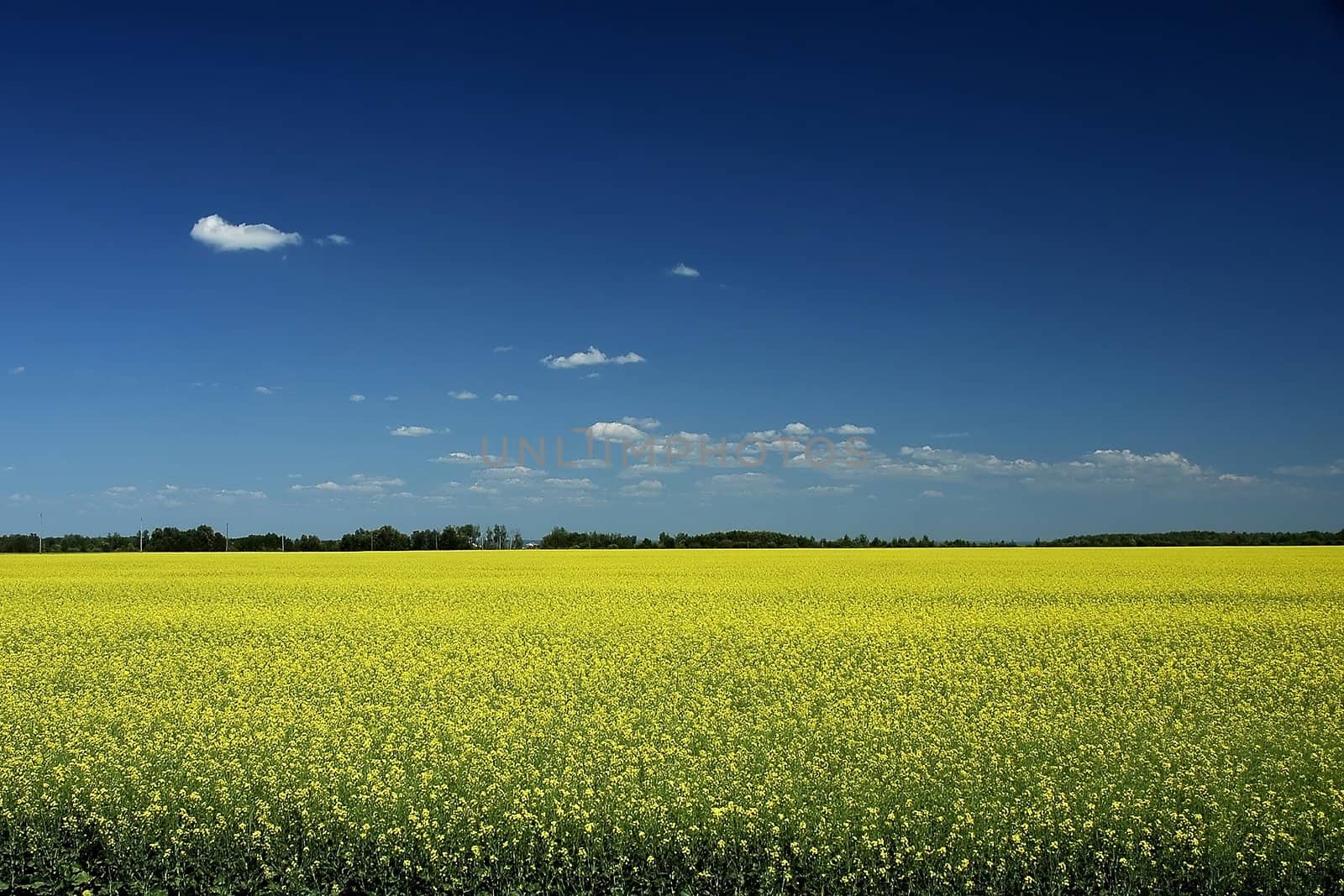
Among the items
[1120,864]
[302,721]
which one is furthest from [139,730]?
[1120,864]

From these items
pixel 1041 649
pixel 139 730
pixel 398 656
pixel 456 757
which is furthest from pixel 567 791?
pixel 1041 649

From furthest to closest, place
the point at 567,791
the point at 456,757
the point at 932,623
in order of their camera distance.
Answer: the point at 932,623 → the point at 456,757 → the point at 567,791

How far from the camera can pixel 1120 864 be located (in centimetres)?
685

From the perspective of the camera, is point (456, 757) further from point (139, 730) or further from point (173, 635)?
point (173, 635)

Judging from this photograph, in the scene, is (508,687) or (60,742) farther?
(508,687)

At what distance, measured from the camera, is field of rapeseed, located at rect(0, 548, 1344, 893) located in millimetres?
6977

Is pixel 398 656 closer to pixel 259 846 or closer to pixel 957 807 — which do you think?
pixel 259 846

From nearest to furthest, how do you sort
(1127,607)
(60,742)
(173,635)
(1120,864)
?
1. (1120,864)
2. (60,742)
3. (173,635)
4. (1127,607)

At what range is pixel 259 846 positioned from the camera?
24.0ft

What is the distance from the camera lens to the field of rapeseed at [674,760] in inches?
275

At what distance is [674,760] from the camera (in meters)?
8.72

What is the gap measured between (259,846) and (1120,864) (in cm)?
642

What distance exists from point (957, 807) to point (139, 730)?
8234mm

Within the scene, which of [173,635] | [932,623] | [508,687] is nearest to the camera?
[508,687]
